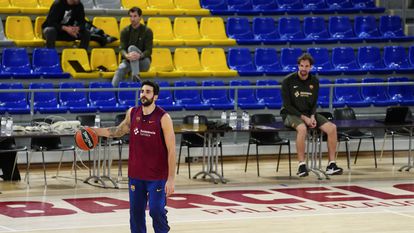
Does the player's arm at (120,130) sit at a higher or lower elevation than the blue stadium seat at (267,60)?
lower

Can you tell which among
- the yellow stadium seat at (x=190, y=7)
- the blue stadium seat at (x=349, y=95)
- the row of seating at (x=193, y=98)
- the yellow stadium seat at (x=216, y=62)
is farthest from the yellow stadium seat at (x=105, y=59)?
the blue stadium seat at (x=349, y=95)

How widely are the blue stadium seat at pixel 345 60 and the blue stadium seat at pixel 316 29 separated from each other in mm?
419

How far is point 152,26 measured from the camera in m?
18.9

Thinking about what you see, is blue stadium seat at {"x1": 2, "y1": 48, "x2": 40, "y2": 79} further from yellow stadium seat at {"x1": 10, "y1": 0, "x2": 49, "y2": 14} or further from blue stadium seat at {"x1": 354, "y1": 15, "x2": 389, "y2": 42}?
blue stadium seat at {"x1": 354, "y1": 15, "x2": 389, "y2": 42}

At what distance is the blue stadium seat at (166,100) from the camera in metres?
17.3

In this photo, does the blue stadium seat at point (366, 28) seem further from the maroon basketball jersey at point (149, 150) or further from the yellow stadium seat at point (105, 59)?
the maroon basketball jersey at point (149, 150)

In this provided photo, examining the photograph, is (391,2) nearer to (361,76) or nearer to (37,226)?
(361,76)

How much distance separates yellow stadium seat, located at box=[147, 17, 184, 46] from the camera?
1880 centimetres

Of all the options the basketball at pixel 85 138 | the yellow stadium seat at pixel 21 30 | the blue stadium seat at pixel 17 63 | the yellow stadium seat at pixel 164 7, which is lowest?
the basketball at pixel 85 138

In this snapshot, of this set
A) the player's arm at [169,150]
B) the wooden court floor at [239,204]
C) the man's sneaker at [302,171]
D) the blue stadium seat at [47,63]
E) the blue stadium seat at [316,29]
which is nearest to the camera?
the player's arm at [169,150]

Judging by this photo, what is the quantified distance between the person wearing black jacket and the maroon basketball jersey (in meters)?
8.31

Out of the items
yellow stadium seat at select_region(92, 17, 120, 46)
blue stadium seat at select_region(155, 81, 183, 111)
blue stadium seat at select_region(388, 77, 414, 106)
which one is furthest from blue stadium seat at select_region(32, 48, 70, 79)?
blue stadium seat at select_region(388, 77, 414, 106)

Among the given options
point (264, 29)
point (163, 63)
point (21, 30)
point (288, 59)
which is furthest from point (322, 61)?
point (21, 30)

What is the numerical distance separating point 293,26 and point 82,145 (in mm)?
10338
